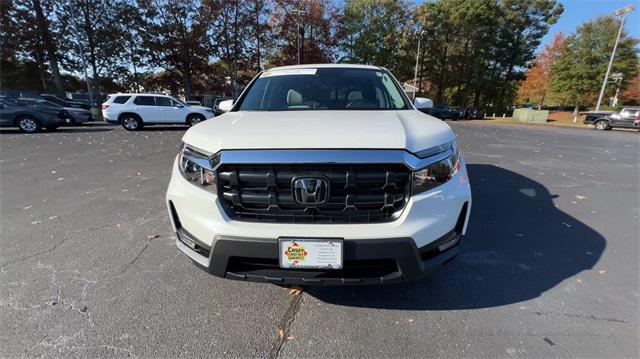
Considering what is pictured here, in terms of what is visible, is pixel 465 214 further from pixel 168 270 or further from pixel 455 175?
pixel 168 270

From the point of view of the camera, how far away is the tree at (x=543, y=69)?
43.3 m

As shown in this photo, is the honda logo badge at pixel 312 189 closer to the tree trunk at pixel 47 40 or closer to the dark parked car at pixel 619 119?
the dark parked car at pixel 619 119

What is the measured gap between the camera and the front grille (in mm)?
1766

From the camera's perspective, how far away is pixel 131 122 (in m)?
14.6

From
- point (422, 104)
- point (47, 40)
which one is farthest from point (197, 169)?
point (47, 40)

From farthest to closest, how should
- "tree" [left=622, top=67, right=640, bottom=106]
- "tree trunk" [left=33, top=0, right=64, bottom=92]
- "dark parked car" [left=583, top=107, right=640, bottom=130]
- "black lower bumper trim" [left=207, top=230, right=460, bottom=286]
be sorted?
"tree" [left=622, top=67, right=640, bottom=106]
"tree trunk" [left=33, top=0, right=64, bottom=92]
"dark parked car" [left=583, top=107, right=640, bottom=130]
"black lower bumper trim" [left=207, top=230, right=460, bottom=286]

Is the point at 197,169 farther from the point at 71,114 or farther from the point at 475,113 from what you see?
the point at 475,113

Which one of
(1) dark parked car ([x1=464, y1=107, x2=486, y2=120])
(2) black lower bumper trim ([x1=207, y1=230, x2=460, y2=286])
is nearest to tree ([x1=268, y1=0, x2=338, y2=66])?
(1) dark parked car ([x1=464, y1=107, x2=486, y2=120])

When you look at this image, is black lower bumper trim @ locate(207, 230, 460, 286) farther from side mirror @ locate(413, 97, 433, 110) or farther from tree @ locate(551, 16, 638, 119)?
tree @ locate(551, 16, 638, 119)

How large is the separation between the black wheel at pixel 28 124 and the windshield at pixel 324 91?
47.7ft

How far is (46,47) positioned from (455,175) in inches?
1512

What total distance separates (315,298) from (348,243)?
0.89m

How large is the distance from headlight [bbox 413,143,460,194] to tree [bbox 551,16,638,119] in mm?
43446

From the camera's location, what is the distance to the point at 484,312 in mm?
2197
